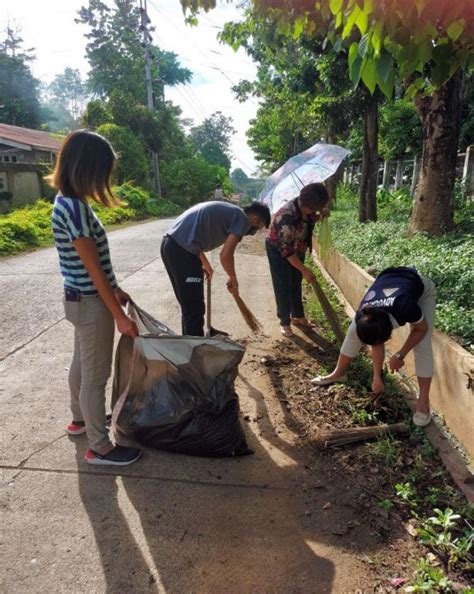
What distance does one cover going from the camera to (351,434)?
9.87ft

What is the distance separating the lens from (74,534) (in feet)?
7.20

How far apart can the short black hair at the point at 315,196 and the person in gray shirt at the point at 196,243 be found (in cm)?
98

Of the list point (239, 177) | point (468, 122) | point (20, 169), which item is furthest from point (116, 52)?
point (239, 177)

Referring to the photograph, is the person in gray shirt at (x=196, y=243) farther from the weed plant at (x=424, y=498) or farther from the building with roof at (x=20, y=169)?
the building with roof at (x=20, y=169)

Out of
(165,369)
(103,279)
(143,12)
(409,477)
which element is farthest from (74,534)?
(143,12)

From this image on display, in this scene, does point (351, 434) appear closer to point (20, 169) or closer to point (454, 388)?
point (454, 388)

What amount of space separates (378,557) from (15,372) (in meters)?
3.13

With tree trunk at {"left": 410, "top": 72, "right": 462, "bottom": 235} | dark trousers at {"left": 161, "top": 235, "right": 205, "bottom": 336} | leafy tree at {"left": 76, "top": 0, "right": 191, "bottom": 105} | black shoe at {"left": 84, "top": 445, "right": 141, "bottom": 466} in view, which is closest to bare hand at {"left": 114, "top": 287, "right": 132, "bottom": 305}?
dark trousers at {"left": 161, "top": 235, "right": 205, "bottom": 336}

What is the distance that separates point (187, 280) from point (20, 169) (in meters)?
15.9

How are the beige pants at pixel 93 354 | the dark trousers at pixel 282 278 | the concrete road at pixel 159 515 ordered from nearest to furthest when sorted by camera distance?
the concrete road at pixel 159 515
the beige pants at pixel 93 354
the dark trousers at pixel 282 278

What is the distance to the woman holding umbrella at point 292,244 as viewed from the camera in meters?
4.32

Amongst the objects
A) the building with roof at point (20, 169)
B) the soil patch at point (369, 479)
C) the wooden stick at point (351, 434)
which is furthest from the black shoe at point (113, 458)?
the building with roof at point (20, 169)

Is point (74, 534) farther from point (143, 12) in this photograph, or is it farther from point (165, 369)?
point (143, 12)

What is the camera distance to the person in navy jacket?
2.81 m
